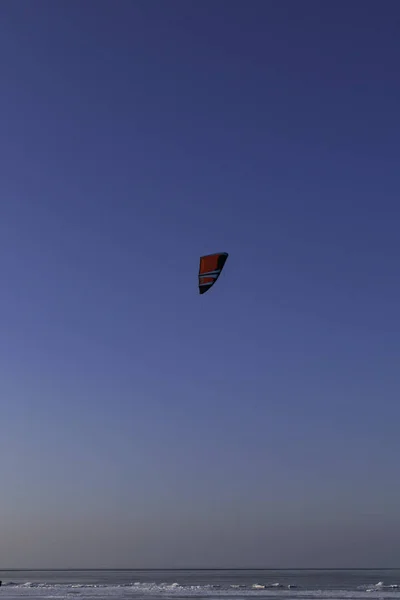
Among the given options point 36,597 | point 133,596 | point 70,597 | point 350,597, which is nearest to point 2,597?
point 36,597

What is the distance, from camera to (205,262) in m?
19.2

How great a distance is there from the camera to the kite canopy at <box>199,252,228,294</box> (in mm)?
18641

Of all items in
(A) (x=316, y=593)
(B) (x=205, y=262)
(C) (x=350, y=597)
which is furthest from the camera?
(A) (x=316, y=593)

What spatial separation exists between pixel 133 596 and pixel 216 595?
13.6 feet

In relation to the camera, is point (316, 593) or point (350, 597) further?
point (316, 593)

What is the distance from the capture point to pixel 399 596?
31125 mm

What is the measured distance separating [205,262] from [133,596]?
1942cm

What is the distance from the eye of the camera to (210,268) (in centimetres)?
1892

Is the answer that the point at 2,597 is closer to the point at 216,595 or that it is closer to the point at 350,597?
the point at 216,595

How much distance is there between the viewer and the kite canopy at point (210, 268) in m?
18.6

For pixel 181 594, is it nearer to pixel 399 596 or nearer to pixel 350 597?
pixel 350 597

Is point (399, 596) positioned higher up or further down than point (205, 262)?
→ further down

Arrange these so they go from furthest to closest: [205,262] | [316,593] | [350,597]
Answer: [316,593] → [350,597] → [205,262]

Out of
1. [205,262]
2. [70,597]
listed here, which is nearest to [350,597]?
[70,597]
